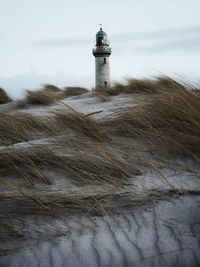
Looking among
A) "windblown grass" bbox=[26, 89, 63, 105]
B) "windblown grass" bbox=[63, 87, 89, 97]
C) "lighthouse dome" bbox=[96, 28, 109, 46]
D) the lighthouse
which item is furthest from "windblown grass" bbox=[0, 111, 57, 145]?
"lighthouse dome" bbox=[96, 28, 109, 46]

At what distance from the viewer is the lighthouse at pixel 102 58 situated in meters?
23.2

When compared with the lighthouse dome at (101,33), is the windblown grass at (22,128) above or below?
below

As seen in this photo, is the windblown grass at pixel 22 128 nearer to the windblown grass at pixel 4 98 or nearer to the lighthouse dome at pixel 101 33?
the windblown grass at pixel 4 98

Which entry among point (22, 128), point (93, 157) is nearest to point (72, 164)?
point (93, 157)

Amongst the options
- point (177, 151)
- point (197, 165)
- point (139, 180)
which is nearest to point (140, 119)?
point (177, 151)

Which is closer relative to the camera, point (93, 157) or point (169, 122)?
point (93, 157)

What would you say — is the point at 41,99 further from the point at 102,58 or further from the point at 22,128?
the point at 102,58

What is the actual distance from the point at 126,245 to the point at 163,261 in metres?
0.12

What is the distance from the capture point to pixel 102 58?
77.8ft

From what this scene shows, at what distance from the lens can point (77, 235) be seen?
1.17 meters

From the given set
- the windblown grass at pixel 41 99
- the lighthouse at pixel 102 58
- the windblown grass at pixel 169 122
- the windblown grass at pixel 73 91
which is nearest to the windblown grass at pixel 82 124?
the windblown grass at pixel 169 122

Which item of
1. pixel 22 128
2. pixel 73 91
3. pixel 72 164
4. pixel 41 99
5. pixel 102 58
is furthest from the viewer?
pixel 102 58

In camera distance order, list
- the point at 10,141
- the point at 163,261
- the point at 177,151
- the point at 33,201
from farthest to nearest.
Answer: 1. the point at 10,141
2. the point at 177,151
3. the point at 33,201
4. the point at 163,261

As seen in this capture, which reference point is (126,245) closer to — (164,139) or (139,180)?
(139,180)
